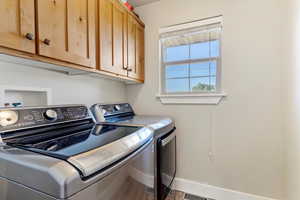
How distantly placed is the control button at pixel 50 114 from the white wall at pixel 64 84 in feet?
1.07

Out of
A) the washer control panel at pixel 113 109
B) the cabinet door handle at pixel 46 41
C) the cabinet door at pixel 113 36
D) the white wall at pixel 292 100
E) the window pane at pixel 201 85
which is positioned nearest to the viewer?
the cabinet door handle at pixel 46 41

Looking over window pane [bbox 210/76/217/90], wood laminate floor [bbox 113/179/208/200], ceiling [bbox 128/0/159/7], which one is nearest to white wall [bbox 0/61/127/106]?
wood laminate floor [bbox 113/179/208/200]

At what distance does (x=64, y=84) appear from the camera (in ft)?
5.00

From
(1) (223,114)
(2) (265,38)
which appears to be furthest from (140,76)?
(2) (265,38)

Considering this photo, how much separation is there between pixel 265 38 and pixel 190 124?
4.08ft

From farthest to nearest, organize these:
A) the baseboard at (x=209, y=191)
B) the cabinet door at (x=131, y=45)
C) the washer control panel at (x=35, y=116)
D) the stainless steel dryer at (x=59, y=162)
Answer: the cabinet door at (x=131, y=45) < the baseboard at (x=209, y=191) < the washer control panel at (x=35, y=116) < the stainless steel dryer at (x=59, y=162)

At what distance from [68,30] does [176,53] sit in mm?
1415

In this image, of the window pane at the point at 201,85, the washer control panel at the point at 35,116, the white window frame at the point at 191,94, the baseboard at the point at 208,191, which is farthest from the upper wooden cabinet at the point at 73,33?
the baseboard at the point at 208,191

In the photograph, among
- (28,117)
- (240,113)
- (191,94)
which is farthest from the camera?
(191,94)

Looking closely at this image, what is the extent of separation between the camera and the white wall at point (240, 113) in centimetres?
168

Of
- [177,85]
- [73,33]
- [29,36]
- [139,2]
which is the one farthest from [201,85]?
[29,36]

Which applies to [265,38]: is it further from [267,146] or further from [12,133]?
[12,133]

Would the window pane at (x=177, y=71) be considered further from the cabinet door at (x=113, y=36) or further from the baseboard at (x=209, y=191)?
the baseboard at (x=209, y=191)

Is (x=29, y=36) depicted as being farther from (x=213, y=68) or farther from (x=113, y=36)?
(x=213, y=68)
